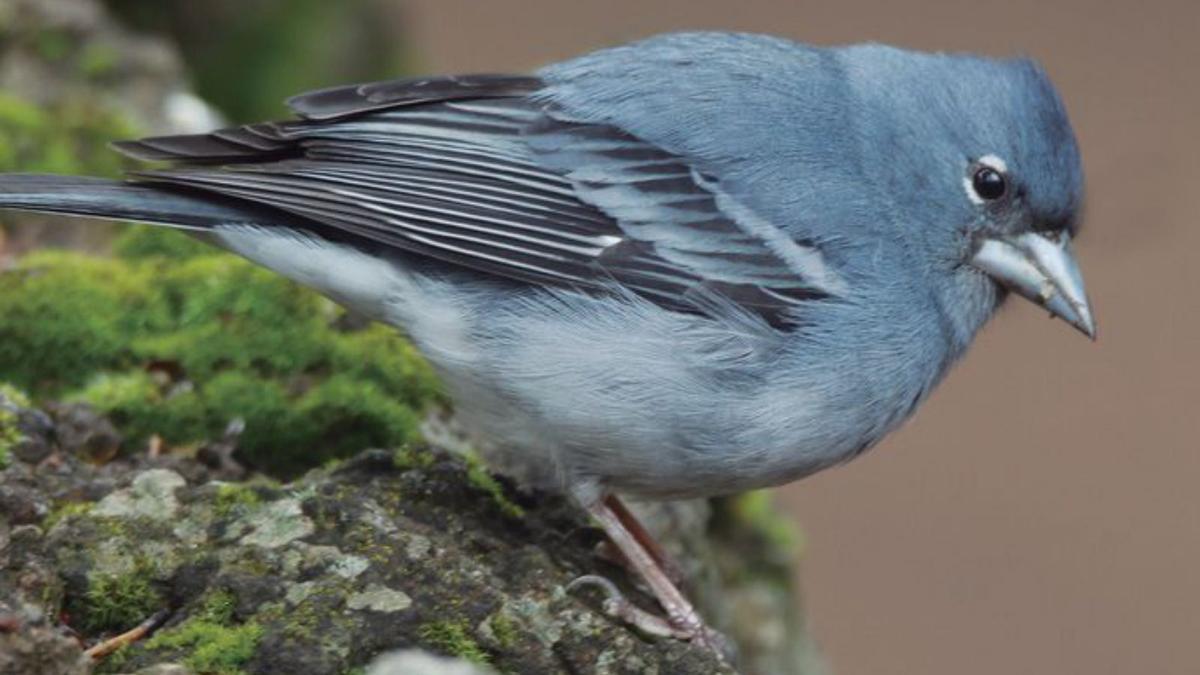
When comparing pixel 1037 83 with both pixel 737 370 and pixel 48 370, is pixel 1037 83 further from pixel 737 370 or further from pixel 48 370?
pixel 48 370

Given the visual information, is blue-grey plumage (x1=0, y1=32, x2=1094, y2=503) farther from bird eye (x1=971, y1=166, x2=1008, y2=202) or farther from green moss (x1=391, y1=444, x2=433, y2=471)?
green moss (x1=391, y1=444, x2=433, y2=471)

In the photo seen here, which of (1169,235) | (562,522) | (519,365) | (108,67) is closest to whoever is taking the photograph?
(519,365)

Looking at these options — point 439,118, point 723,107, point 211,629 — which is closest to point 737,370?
point 723,107

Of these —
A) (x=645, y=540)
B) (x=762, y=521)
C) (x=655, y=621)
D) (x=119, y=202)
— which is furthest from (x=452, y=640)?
(x=762, y=521)

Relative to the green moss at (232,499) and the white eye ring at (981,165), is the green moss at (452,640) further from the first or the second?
the white eye ring at (981,165)

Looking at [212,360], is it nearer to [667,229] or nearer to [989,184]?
[667,229]

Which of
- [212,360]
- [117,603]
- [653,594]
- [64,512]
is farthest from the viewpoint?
[212,360]
